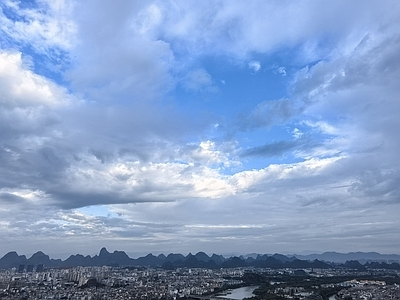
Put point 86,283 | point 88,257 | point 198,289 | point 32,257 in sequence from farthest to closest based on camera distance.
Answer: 1. point 88,257
2. point 32,257
3. point 86,283
4. point 198,289

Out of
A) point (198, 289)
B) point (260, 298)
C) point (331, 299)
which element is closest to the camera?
point (260, 298)

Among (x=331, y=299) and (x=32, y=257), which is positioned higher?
(x=32, y=257)

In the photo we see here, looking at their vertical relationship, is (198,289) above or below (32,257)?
below

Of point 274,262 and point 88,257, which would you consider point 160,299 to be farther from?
point 88,257

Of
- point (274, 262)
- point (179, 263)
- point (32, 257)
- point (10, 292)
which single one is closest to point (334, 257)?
point (274, 262)

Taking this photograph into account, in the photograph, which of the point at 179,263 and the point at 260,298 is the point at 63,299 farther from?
the point at 179,263

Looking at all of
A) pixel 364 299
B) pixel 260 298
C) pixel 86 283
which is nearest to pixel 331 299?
pixel 364 299

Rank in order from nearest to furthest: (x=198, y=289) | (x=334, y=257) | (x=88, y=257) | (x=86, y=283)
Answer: (x=198, y=289) → (x=86, y=283) → (x=88, y=257) → (x=334, y=257)

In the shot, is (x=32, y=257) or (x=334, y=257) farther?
(x=334, y=257)

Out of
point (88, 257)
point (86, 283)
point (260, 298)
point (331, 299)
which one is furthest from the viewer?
point (88, 257)
